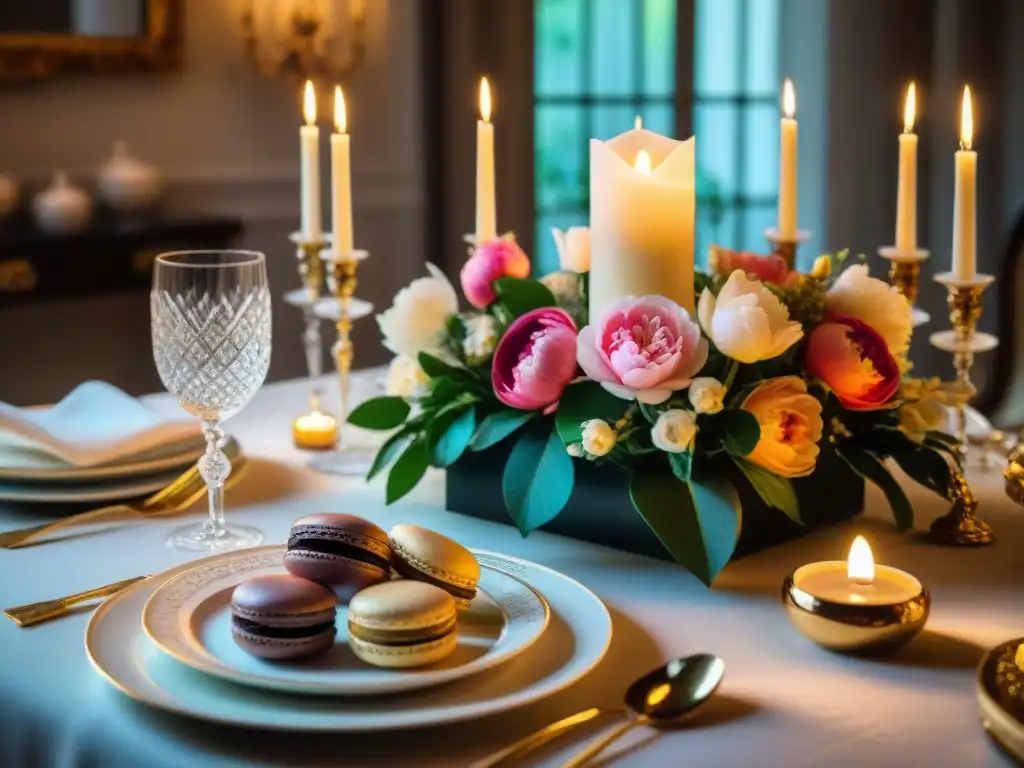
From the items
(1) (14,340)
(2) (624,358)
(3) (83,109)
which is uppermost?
(3) (83,109)

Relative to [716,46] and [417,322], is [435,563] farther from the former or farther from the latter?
[716,46]

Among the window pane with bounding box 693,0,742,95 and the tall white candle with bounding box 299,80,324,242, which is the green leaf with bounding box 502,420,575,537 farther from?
the window pane with bounding box 693,0,742,95

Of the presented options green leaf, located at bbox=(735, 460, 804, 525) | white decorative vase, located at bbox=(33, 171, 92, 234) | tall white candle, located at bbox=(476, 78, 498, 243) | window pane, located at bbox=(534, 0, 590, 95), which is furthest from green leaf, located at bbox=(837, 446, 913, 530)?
window pane, located at bbox=(534, 0, 590, 95)

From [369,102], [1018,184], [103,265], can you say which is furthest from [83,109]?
[1018,184]

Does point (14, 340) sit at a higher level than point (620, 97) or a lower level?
lower

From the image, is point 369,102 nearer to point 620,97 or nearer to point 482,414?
point 620,97

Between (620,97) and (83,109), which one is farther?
(620,97)

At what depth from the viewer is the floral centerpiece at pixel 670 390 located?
101 cm

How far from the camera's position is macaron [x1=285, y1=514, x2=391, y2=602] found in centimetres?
87

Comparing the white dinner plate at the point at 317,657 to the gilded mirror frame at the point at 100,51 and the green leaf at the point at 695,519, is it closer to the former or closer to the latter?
the green leaf at the point at 695,519

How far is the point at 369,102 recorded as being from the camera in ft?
12.9

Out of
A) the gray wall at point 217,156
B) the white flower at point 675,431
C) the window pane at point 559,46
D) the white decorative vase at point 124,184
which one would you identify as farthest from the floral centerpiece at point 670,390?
the window pane at point 559,46

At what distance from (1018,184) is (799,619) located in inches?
122

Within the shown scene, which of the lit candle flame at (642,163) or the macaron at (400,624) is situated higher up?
the lit candle flame at (642,163)
